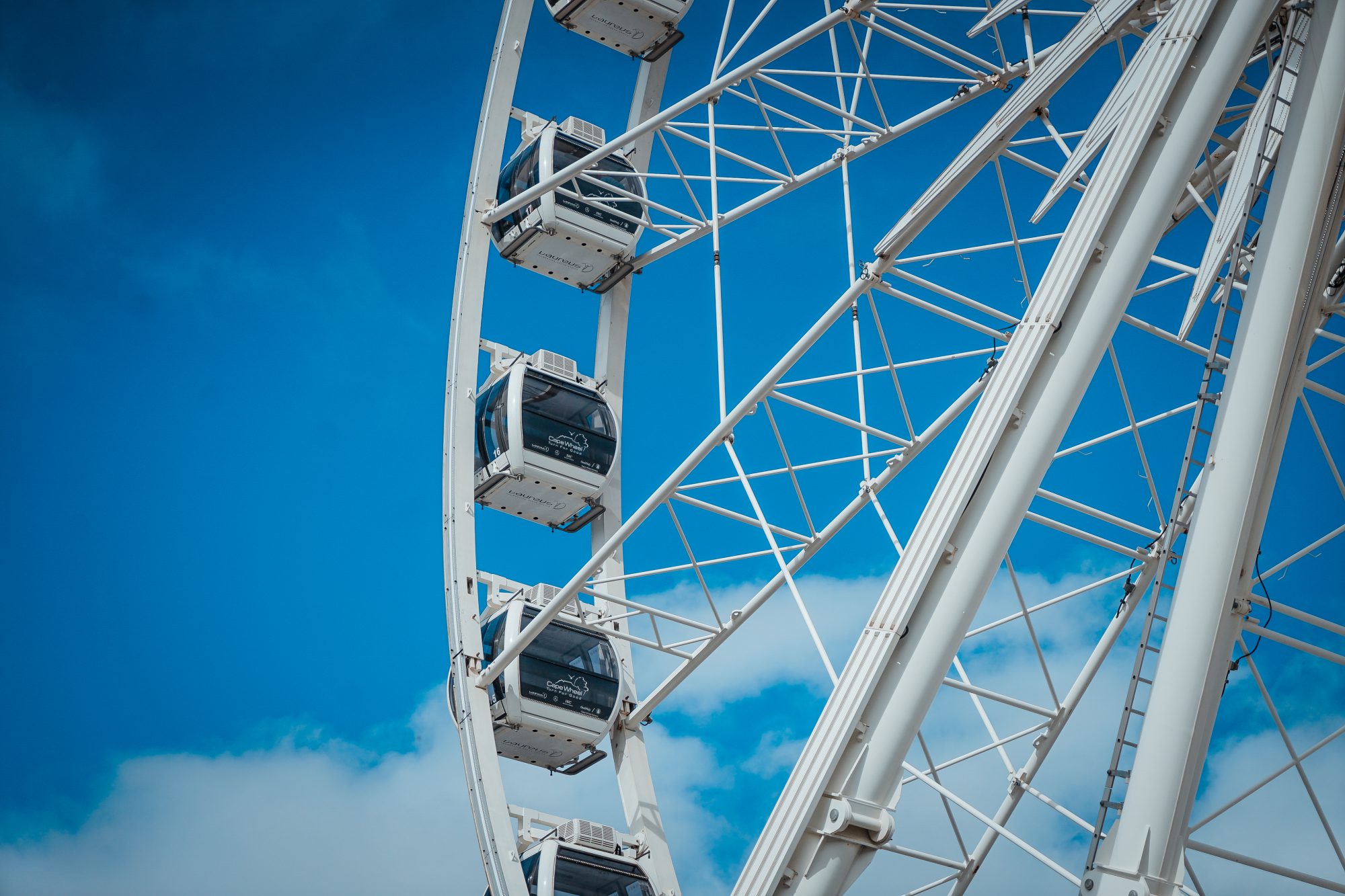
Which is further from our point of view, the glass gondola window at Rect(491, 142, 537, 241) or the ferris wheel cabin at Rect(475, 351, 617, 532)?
the glass gondola window at Rect(491, 142, 537, 241)

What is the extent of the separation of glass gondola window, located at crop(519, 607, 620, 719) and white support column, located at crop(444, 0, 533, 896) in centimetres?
84

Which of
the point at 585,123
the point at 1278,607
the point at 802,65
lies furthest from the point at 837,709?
the point at 802,65

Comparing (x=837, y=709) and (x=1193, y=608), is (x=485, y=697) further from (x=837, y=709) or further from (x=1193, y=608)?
(x=1193, y=608)

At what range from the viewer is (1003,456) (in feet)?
37.9

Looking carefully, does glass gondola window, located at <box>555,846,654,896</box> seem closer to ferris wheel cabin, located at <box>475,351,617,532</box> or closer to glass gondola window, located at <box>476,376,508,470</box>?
ferris wheel cabin, located at <box>475,351,617,532</box>

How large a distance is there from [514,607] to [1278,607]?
9067 millimetres

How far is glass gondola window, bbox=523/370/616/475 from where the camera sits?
20078 millimetres

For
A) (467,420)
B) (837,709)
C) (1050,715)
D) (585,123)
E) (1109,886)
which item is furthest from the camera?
(585,123)

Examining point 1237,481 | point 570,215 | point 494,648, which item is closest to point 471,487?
point 494,648

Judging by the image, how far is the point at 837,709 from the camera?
11172 millimetres

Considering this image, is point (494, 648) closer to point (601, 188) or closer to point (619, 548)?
point (619, 548)

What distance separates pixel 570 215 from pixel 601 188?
62 centimetres

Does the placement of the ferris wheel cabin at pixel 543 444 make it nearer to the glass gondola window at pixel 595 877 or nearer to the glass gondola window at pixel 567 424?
the glass gondola window at pixel 567 424

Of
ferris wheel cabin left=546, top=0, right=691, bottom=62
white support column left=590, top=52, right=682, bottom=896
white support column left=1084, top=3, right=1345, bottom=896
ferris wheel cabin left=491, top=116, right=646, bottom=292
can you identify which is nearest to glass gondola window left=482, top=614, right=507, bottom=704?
white support column left=590, top=52, right=682, bottom=896
